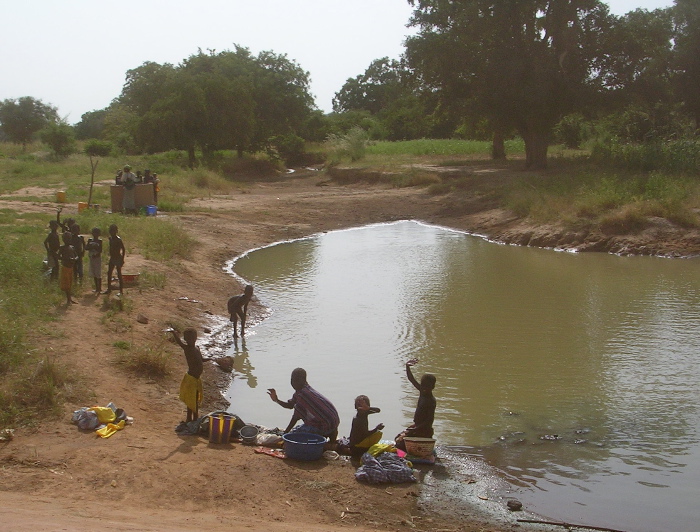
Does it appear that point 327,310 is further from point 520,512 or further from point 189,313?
point 520,512

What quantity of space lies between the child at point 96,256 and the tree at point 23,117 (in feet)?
164

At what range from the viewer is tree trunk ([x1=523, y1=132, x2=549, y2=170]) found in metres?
32.7

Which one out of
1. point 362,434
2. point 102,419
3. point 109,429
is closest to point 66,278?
point 102,419

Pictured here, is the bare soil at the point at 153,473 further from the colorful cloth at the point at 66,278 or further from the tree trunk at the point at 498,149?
the tree trunk at the point at 498,149

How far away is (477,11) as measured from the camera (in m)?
30.5

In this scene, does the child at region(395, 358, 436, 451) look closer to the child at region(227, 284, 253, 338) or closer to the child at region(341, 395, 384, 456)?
the child at region(341, 395, 384, 456)

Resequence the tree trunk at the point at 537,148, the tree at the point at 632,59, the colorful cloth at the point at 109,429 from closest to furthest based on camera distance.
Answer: the colorful cloth at the point at 109,429
the tree at the point at 632,59
the tree trunk at the point at 537,148

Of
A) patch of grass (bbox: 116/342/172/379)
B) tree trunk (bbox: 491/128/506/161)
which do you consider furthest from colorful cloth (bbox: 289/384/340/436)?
tree trunk (bbox: 491/128/506/161)

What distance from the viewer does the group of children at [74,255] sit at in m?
11.6

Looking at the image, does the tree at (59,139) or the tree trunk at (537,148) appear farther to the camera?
the tree at (59,139)

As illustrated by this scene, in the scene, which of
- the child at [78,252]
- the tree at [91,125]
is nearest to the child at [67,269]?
the child at [78,252]

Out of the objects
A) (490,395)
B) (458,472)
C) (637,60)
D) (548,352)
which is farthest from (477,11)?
(458,472)

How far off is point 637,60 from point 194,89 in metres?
21.9

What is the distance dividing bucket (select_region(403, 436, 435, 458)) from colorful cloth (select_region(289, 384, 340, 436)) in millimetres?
850
